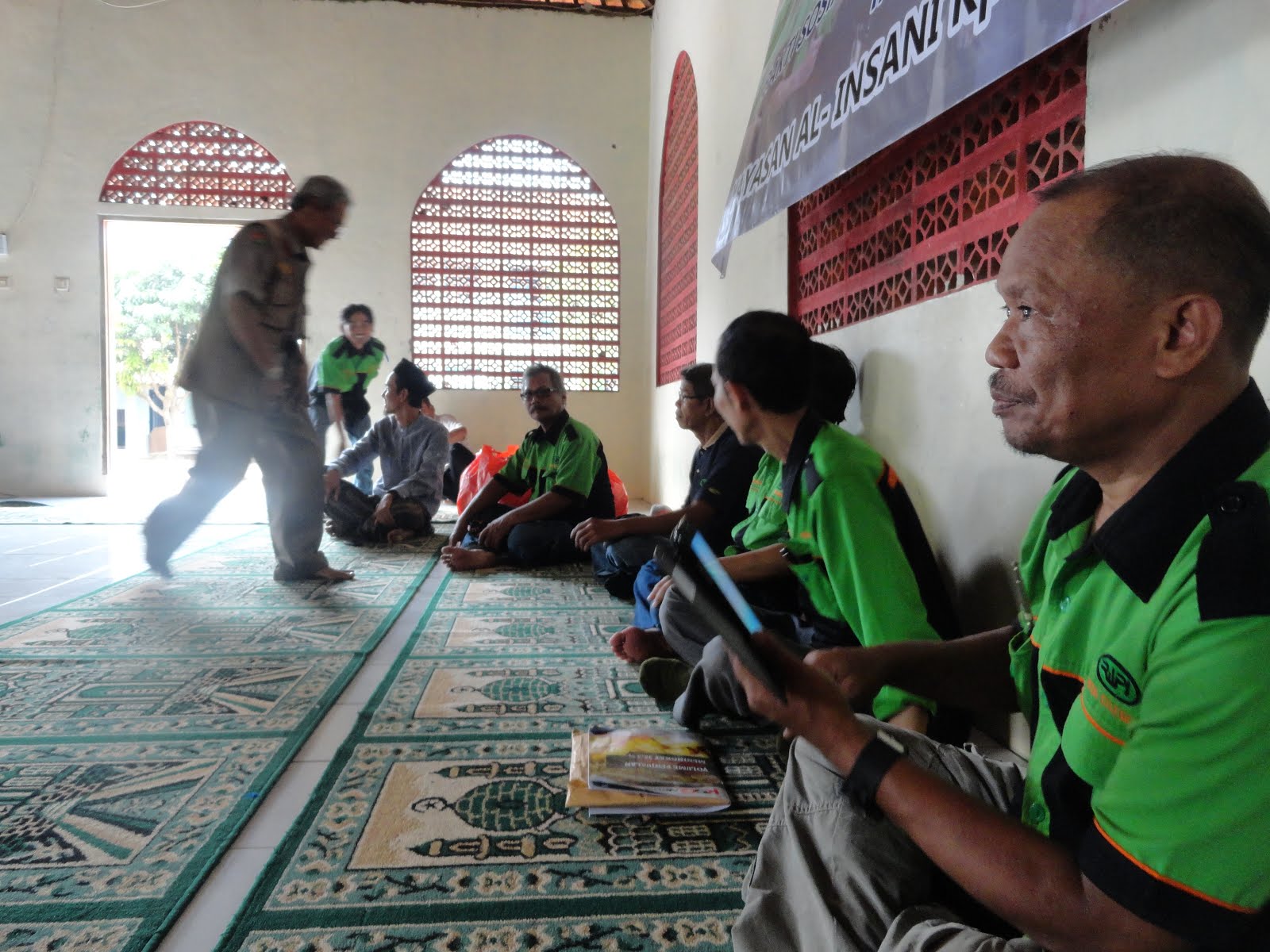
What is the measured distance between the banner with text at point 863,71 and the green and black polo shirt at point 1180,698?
81 cm

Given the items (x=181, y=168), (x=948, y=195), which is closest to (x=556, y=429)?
(x=948, y=195)

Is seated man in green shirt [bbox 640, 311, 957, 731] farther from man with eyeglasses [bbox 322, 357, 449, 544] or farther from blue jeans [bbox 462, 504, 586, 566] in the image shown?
man with eyeglasses [bbox 322, 357, 449, 544]

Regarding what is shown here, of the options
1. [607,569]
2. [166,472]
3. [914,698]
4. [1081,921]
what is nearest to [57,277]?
[166,472]

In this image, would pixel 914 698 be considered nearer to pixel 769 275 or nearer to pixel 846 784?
pixel 846 784

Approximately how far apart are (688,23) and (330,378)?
3217mm

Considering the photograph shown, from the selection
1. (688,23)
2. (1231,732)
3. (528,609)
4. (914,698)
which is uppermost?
(688,23)

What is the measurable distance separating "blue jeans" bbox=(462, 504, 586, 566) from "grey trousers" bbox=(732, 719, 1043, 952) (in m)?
3.02

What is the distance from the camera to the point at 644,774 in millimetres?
1569

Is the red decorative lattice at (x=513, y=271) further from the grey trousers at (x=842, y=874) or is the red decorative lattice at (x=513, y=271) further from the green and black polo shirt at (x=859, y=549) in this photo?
the grey trousers at (x=842, y=874)

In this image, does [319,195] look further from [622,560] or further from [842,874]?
[842,874]

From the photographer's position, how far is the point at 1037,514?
3.27ft

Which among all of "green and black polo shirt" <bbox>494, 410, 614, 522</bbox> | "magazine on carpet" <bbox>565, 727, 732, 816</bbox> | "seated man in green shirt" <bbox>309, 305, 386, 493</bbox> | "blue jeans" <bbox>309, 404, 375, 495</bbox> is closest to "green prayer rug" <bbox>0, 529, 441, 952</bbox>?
"magazine on carpet" <bbox>565, 727, 732, 816</bbox>

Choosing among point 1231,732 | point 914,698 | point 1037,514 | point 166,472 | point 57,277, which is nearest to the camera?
point 1231,732

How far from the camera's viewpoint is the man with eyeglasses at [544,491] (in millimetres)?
3891
